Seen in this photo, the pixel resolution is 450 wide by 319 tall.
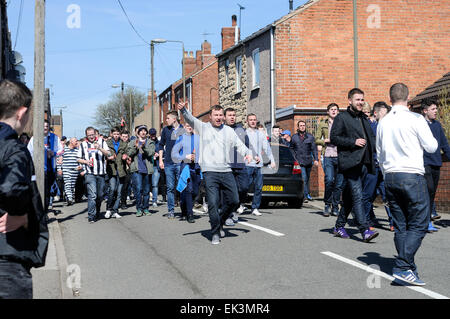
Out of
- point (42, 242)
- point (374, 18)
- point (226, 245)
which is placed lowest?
point (226, 245)

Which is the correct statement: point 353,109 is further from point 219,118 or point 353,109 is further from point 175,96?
point 175,96

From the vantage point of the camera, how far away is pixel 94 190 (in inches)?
492

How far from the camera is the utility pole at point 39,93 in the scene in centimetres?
1214

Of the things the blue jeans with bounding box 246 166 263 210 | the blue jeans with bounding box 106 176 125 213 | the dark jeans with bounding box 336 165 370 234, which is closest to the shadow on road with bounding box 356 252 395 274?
the dark jeans with bounding box 336 165 370 234

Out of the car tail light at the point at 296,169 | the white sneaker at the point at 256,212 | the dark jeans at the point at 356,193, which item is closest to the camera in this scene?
the dark jeans at the point at 356,193

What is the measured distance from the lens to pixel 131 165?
13969 mm

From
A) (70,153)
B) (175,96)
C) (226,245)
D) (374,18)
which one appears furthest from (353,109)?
(175,96)

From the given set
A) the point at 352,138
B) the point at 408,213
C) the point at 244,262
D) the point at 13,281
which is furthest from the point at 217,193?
the point at 13,281

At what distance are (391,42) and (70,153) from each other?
14893 mm

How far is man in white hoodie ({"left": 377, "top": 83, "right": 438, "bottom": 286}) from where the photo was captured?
20.3 feet

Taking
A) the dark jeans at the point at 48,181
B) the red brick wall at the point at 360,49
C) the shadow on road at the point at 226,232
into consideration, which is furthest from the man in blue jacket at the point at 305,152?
the red brick wall at the point at 360,49

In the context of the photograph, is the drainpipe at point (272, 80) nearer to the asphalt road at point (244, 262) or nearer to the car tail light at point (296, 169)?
the car tail light at point (296, 169)

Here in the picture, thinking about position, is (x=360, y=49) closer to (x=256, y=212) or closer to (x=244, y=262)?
(x=256, y=212)

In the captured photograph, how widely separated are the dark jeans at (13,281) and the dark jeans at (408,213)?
164 inches
